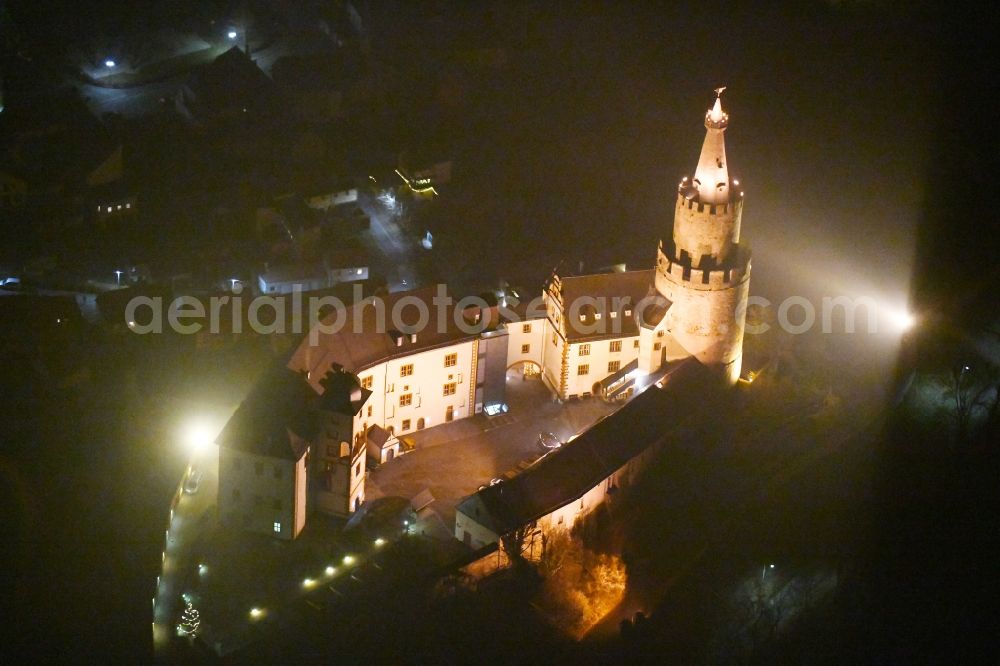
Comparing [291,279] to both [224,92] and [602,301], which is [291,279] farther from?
[224,92]

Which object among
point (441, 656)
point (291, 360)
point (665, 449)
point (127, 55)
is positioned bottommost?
point (441, 656)

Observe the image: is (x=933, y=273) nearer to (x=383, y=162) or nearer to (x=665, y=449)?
(x=665, y=449)

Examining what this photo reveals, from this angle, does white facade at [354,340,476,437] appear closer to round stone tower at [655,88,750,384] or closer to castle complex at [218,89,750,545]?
castle complex at [218,89,750,545]

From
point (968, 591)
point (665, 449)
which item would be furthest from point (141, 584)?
point (968, 591)

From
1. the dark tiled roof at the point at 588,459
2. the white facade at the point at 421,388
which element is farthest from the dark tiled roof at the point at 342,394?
the dark tiled roof at the point at 588,459

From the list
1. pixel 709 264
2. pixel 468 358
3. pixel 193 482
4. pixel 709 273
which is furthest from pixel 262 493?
pixel 709 264

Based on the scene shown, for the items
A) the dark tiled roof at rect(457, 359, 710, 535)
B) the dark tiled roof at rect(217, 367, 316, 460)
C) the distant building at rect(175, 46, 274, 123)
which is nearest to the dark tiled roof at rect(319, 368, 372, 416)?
the dark tiled roof at rect(217, 367, 316, 460)
